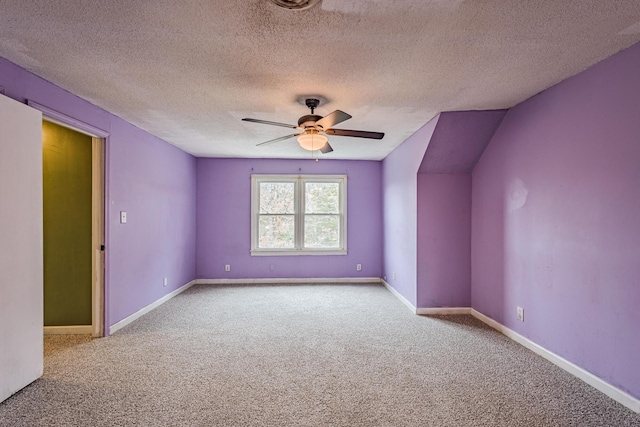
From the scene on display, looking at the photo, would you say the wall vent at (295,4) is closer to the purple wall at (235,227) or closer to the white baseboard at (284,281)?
A: the purple wall at (235,227)

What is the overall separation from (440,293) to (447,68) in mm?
2842

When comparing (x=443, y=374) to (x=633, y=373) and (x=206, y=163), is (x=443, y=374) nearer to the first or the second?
(x=633, y=373)

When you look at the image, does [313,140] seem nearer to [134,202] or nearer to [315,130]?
[315,130]

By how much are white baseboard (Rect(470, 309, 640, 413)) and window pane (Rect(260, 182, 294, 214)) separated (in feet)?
12.7

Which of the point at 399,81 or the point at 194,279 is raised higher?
the point at 399,81

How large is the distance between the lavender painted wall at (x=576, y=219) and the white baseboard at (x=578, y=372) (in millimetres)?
38

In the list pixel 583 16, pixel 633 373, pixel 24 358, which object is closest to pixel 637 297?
pixel 633 373

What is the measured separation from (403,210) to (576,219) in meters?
2.41

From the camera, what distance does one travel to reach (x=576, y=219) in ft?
8.68

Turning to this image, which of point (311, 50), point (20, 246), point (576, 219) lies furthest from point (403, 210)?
point (20, 246)

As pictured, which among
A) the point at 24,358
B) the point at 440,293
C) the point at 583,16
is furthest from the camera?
the point at 440,293

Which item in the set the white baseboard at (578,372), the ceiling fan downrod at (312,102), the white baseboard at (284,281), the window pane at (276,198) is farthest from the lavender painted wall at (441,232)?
the window pane at (276,198)

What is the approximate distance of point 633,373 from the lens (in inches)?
85.8

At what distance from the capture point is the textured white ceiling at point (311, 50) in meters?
1.80
